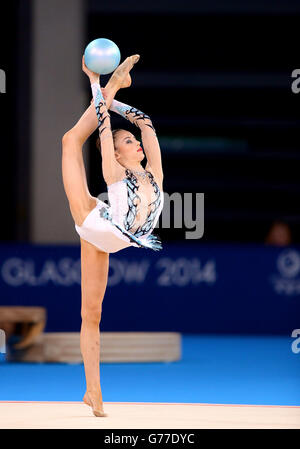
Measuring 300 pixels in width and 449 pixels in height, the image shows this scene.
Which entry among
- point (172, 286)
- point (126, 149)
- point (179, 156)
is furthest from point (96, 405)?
point (179, 156)

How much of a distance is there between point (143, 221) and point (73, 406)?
1396 millimetres

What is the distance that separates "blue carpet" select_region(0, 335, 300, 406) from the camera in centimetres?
698

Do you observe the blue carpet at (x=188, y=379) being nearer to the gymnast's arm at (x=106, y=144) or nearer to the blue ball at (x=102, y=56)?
the gymnast's arm at (x=106, y=144)

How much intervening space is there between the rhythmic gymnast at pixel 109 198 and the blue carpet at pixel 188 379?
167 centimetres

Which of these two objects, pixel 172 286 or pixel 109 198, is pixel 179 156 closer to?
pixel 172 286

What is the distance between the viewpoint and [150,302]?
11.5 meters

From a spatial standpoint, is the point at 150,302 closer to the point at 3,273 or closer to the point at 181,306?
the point at 181,306

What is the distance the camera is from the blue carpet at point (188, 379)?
6.98m

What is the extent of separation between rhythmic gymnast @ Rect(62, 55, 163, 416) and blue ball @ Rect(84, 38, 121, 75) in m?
0.07

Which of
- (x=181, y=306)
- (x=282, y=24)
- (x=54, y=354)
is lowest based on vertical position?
(x=54, y=354)

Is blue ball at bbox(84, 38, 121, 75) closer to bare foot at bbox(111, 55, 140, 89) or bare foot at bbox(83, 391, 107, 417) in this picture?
bare foot at bbox(111, 55, 140, 89)

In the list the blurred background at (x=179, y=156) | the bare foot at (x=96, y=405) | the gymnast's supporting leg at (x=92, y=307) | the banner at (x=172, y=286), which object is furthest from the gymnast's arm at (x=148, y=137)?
the banner at (x=172, y=286)

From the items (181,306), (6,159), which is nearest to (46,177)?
(6,159)

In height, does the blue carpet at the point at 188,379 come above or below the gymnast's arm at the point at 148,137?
below
